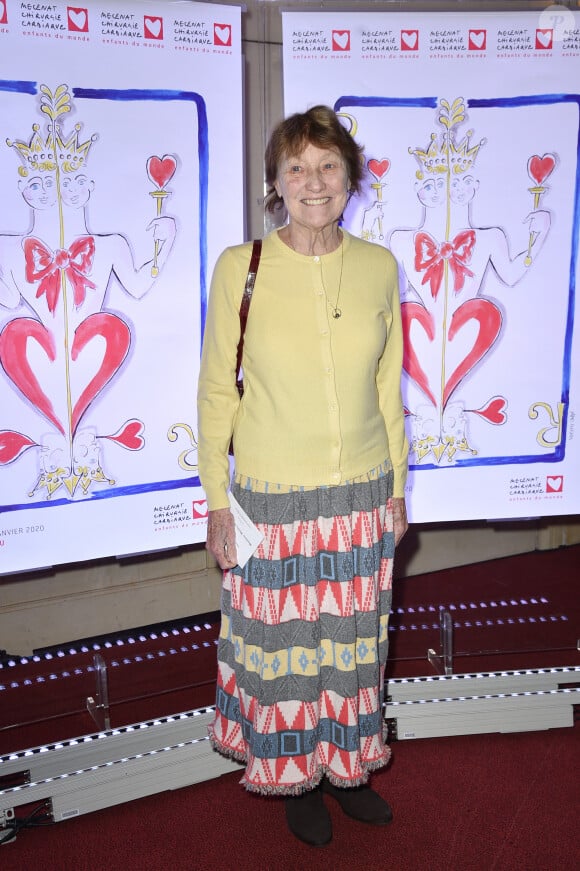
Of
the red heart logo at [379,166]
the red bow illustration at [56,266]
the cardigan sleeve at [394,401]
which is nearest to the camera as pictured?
the cardigan sleeve at [394,401]

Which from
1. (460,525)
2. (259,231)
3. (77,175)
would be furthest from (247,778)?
(460,525)

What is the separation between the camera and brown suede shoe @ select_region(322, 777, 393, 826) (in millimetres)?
2211

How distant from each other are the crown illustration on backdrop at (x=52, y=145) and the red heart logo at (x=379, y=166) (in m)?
0.77

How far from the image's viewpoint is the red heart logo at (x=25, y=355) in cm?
221

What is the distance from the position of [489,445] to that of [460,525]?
4.13 feet

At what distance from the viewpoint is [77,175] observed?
220 cm

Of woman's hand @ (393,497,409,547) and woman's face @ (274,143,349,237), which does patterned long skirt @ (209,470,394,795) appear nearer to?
woman's hand @ (393,497,409,547)

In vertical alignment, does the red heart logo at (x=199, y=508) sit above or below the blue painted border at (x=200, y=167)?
below

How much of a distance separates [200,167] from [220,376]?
0.71 m

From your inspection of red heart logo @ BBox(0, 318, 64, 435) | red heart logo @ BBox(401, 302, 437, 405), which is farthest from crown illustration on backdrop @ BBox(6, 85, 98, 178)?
red heart logo @ BBox(401, 302, 437, 405)

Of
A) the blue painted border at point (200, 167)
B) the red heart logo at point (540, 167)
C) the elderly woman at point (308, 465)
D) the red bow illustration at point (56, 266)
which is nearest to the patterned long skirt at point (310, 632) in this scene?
the elderly woman at point (308, 465)

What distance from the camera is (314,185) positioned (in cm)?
184

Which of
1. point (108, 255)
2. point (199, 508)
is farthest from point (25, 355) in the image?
point (199, 508)

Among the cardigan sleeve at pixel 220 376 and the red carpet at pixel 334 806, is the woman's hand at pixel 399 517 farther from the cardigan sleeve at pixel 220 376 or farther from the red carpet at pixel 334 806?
the red carpet at pixel 334 806
